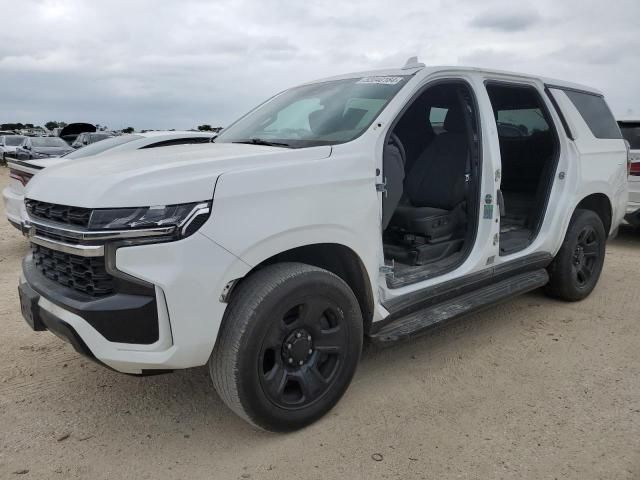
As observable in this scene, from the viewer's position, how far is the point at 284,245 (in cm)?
255

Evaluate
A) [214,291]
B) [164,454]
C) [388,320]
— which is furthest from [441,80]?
[164,454]

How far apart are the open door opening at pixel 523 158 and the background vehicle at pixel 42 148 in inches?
680

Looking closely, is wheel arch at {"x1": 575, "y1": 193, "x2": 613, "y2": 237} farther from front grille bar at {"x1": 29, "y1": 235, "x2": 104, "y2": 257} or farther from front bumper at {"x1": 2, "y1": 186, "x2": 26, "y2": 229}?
front bumper at {"x1": 2, "y1": 186, "x2": 26, "y2": 229}

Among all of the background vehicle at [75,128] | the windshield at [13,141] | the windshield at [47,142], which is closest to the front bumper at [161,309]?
the windshield at [47,142]

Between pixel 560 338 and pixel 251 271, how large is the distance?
2.72 metres

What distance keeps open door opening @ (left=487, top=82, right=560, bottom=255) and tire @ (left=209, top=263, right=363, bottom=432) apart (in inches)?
74.2

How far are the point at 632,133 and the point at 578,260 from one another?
11.6ft

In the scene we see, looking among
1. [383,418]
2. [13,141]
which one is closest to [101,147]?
[383,418]

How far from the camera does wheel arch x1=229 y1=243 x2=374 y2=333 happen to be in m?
2.85

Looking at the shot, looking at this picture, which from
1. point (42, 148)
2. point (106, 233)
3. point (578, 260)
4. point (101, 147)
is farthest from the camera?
point (42, 148)

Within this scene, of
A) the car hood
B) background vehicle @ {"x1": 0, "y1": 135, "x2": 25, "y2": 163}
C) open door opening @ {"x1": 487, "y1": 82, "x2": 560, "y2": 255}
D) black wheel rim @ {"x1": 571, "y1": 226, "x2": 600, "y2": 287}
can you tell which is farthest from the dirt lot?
background vehicle @ {"x1": 0, "y1": 135, "x2": 25, "y2": 163}

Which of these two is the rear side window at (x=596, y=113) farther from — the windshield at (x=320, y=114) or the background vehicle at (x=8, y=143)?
the background vehicle at (x=8, y=143)

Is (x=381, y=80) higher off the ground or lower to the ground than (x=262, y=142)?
higher

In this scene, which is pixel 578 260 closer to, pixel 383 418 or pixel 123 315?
pixel 383 418
